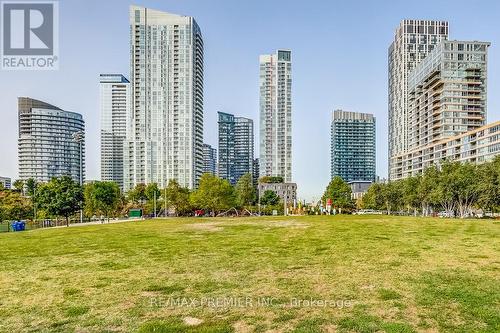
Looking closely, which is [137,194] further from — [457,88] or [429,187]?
[457,88]

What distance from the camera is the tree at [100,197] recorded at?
8562 centimetres

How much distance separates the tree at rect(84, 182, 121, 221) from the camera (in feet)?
281

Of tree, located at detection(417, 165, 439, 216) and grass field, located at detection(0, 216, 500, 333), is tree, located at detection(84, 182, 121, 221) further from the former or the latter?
tree, located at detection(417, 165, 439, 216)

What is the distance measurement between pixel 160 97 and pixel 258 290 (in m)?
164

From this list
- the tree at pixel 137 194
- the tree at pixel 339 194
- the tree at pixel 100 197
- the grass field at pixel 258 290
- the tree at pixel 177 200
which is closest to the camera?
the grass field at pixel 258 290

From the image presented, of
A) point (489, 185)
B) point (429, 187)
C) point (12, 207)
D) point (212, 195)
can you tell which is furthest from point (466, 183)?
point (12, 207)

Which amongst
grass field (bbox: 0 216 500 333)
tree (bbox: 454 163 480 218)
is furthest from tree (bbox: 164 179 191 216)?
grass field (bbox: 0 216 500 333)

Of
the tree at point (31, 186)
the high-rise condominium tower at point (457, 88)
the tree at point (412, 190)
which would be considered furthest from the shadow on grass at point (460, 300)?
the high-rise condominium tower at point (457, 88)

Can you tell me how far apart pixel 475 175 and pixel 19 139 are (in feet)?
699

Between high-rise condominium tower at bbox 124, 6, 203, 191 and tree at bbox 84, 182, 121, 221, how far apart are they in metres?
73.2

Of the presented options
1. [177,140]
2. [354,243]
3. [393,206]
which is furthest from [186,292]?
[177,140]

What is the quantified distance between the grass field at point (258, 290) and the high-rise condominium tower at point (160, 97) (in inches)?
5837

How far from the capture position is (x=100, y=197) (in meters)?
85.8

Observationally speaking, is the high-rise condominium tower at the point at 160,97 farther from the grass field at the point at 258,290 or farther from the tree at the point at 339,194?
the grass field at the point at 258,290
